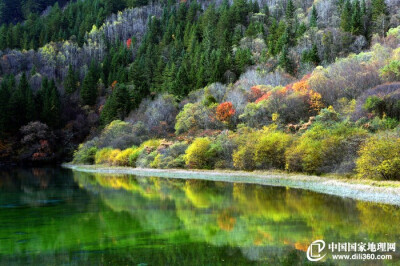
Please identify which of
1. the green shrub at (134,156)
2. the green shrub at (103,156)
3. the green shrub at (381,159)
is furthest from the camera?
the green shrub at (103,156)

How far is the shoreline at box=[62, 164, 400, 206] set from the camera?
2456cm

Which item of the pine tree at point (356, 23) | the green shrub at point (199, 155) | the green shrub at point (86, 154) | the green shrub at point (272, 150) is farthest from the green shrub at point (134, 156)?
the pine tree at point (356, 23)

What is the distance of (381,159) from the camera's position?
88.6 ft

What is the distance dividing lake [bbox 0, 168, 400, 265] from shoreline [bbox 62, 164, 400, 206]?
5.26 ft

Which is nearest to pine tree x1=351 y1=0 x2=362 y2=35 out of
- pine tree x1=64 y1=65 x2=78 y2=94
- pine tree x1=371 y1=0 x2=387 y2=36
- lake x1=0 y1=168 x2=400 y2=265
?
pine tree x1=371 y1=0 x2=387 y2=36

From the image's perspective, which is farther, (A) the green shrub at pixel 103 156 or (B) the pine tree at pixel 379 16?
(B) the pine tree at pixel 379 16

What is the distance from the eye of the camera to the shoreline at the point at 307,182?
24.6 m

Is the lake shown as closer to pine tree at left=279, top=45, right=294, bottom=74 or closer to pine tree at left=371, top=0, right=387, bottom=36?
pine tree at left=279, top=45, right=294, bottom=74

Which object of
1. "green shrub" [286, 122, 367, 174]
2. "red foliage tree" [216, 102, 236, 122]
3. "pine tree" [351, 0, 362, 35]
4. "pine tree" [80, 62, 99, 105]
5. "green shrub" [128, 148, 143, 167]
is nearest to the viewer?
"green shrub" [286, 122, 367, 174]

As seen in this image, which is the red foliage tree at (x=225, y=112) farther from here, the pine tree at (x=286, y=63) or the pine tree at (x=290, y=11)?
the pine tree at (x=290, y=11)

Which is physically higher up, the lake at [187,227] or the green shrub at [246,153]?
the lake at [187,227]

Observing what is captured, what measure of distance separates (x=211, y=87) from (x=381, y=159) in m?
46.2

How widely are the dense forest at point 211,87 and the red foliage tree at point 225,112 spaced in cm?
14

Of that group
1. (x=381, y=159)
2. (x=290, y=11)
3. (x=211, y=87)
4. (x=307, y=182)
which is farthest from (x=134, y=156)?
(x=290, y=11)
